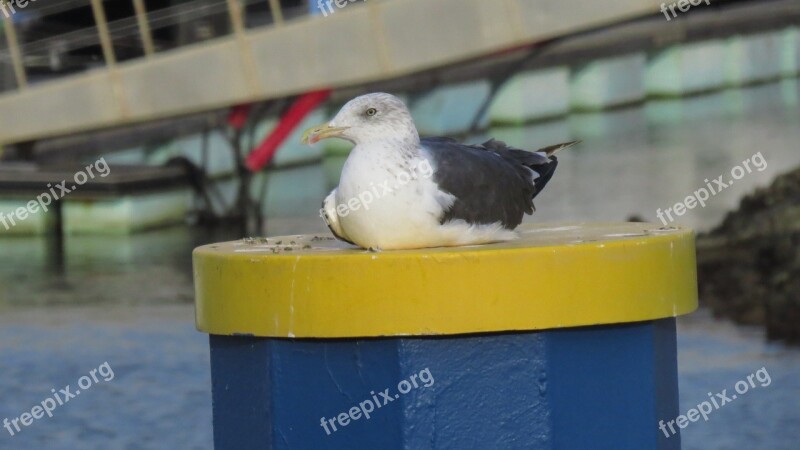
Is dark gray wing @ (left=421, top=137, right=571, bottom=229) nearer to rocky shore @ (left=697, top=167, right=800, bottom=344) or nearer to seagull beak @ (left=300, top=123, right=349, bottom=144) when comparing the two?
seagull beak @ (left=300, top=123, right=349, bottom=144)

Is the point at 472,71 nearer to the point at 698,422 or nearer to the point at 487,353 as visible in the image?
the point at 698,422

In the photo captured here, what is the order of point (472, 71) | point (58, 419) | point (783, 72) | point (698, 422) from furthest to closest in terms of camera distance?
1. point (783, 72)
2. point (472, 71)
3. point (58, 419)
4. point (698, 422)

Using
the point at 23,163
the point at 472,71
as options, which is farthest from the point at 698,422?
the point at 472,71

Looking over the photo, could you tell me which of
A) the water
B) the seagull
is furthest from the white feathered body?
the water

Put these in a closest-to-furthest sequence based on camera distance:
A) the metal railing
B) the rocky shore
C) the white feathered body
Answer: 1. the white feathered body
2. the rocky shore
3. the metal railing

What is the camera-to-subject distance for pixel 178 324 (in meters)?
9.60

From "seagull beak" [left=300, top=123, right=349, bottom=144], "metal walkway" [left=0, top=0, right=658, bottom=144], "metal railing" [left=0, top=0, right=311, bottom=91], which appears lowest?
"metal walkway" [left=0, top=0, right=658, bottom=144]

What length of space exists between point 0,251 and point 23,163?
181cm

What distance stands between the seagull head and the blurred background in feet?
10.9

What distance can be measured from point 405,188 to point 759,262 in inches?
275

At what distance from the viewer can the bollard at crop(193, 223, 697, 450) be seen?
3.04 m

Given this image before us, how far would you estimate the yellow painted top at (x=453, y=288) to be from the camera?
304 centimetres

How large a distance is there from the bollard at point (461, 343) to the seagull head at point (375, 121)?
29cm

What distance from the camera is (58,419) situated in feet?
23.7
